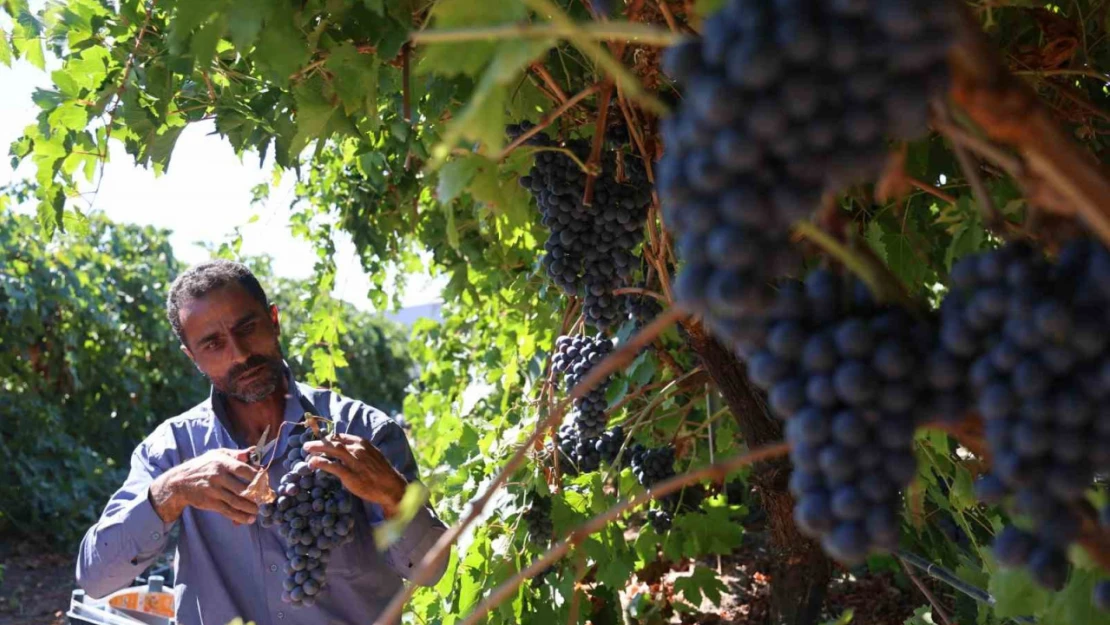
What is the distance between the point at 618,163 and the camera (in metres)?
1.84

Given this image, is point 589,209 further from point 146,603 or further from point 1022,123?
point 146,603

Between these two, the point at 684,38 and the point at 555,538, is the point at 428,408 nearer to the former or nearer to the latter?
the point at 555,538

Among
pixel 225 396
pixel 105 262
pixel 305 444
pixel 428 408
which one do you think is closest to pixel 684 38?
pixel 305 444

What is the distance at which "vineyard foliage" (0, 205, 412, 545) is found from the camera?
904 cm

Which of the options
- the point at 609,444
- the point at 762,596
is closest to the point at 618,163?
the point at 609,444

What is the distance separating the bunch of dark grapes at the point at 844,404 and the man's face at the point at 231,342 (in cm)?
253

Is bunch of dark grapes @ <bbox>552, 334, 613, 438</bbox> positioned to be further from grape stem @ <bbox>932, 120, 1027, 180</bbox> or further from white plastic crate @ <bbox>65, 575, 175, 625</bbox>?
white plastic crate @ <bbox>65, 575, 175, 625</bbox>

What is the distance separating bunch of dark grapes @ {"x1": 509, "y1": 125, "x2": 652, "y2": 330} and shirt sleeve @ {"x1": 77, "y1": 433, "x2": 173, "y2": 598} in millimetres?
1603

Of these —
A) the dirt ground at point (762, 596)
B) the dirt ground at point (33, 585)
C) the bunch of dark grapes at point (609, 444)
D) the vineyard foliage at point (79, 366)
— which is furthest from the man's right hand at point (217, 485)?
the dirt ground at point (33, 585)

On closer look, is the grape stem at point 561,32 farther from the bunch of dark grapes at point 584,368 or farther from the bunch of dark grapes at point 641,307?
the bunch of dark grapes at point 584,368

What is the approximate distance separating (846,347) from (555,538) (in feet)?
5.99

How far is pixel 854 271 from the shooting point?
0.85 metres

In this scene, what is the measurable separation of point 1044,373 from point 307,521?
2.08m

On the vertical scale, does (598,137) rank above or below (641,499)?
above
